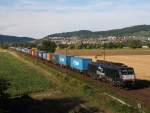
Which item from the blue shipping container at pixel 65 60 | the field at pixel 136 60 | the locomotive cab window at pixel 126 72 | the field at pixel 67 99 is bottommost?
the field at pixel 136 60

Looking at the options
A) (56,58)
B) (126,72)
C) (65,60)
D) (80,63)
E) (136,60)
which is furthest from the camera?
(136,60)

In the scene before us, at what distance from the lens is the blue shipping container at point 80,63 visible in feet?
193

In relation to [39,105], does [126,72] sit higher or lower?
higher

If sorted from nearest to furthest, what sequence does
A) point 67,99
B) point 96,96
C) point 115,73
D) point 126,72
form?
1. point 96,96
2. point 67,99
3. point 126,72
4. point 115,73

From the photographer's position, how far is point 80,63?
6097 cm

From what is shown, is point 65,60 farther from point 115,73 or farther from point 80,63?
point 115,73

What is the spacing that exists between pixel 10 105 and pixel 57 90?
10.0 meters

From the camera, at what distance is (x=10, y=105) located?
32500 millimetres

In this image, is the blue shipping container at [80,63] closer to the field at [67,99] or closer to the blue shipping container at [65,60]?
the blue shipping container at [65,60]

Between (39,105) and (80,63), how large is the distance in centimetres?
2899

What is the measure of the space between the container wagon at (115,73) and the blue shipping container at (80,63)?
22.0ft

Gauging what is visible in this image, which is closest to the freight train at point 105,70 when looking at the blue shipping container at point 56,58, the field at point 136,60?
the field at point 136,60

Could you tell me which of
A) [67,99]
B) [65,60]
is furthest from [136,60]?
[67,99]

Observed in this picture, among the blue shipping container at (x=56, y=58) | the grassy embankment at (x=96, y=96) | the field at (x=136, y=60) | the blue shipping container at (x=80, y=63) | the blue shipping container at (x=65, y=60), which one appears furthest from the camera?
the blue shipping container at (x=56, y=58)
